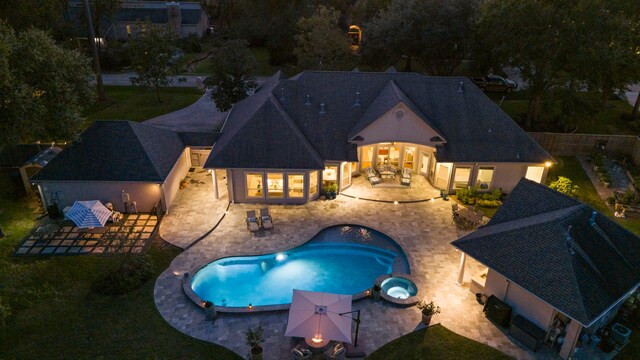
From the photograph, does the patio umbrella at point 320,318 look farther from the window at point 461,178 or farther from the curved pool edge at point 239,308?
the window at point 461,178

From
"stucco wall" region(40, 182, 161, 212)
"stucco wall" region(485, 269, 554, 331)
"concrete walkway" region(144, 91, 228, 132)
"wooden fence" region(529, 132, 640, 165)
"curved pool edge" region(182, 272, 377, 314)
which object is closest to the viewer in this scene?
"stucco wall" region(485, 269, 554, 331)

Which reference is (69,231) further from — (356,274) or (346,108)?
(346,108)

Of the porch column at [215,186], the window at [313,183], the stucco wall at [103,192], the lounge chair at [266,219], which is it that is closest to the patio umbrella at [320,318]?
the lounge chair at [266,219]

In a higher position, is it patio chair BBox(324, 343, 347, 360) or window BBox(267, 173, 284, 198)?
window BBox(267, 173, 284, 198)

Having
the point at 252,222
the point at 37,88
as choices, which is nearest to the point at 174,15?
the point at 37,88

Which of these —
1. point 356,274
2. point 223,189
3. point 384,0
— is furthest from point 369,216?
point 384,0

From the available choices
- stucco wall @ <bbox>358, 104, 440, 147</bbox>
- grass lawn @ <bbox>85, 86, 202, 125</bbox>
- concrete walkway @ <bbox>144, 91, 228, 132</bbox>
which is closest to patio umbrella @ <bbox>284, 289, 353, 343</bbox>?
stucco wall @ <bbox>358, 104, 440, 147</bbox>

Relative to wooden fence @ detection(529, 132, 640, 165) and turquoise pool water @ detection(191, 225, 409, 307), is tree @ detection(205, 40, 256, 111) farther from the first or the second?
wooden fence @ detection(529, 132, 640, 165)
